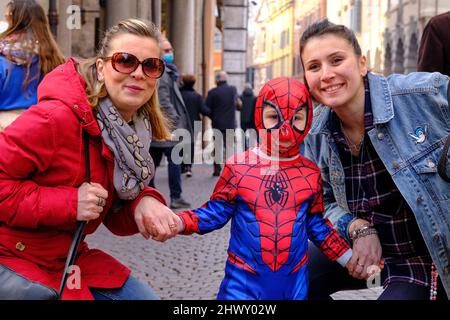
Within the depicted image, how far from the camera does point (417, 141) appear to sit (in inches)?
109

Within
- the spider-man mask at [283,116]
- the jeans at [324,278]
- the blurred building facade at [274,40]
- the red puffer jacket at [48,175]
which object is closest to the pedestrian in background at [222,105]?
the jeans at [324,278]

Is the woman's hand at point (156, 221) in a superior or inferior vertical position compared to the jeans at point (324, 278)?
superior

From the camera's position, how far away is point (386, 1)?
3034 centimetres

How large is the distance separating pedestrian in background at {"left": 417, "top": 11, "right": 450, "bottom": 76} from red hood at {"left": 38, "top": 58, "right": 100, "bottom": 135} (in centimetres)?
222

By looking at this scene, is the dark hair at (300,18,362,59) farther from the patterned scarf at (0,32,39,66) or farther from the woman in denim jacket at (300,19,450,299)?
the patterned scarf at (0,32,39,66)

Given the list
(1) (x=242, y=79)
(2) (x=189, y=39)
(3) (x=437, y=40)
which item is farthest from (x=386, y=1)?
(3) (x=437, y=40)

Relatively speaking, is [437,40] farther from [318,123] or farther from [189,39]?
[189,39]

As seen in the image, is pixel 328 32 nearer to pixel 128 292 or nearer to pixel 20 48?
pixel 128 292

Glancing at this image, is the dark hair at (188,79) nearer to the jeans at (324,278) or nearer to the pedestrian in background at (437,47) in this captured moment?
the pedestrian in background at (437,47)

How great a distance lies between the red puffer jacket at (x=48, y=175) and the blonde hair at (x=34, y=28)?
144 cm

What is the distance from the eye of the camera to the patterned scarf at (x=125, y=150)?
235 centimetres

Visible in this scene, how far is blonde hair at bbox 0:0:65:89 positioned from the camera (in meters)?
3.75

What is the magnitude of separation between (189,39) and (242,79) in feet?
24.8

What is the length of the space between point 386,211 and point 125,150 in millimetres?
1093
